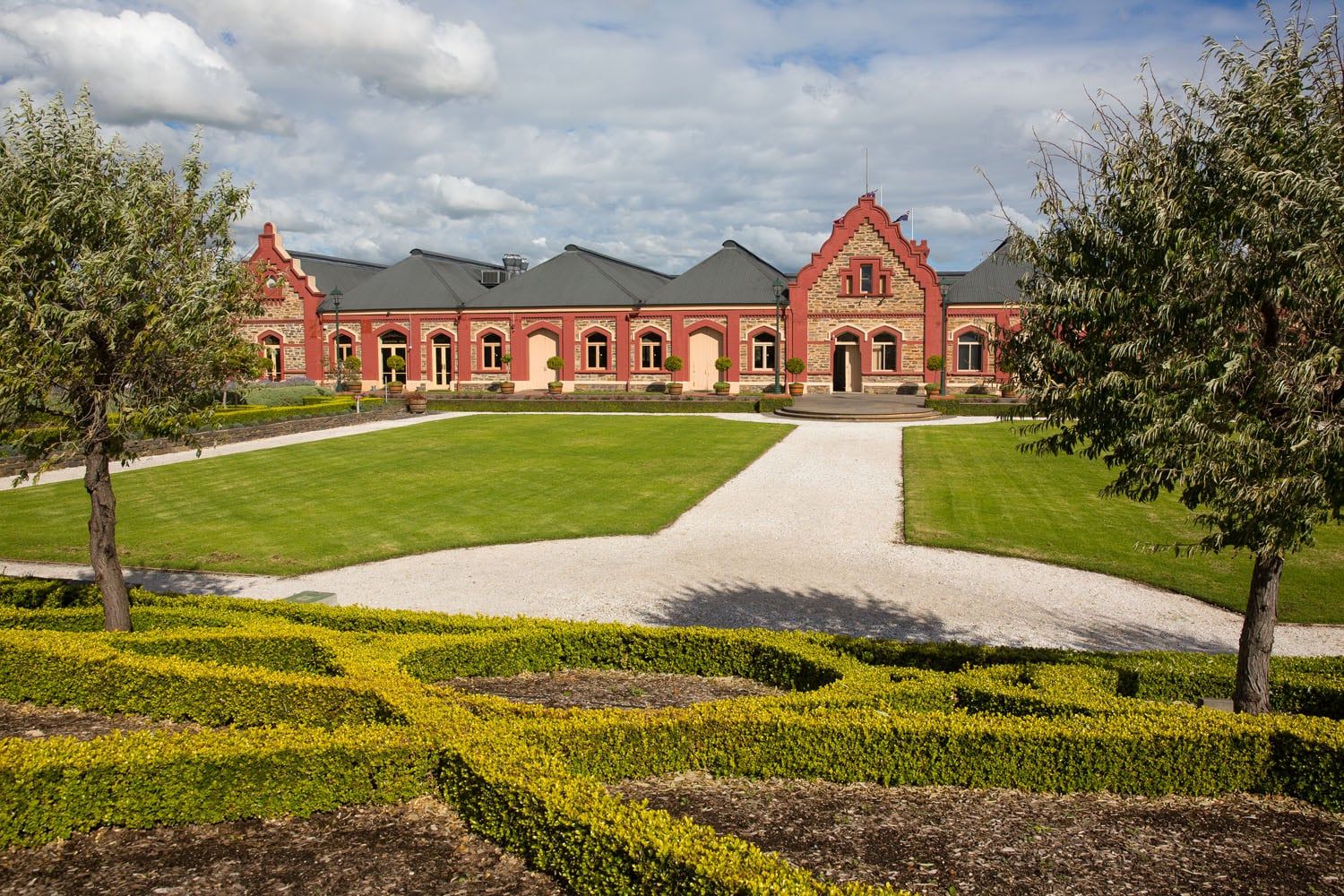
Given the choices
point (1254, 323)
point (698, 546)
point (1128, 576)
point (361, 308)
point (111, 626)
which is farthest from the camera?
point (361, 308)

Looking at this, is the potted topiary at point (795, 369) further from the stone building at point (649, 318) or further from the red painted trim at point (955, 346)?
the red painted trim at point (955, 346)

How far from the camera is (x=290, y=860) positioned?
604 centimetres

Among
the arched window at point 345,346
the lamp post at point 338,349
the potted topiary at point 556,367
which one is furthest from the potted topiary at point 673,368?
the arched window at point 345,346

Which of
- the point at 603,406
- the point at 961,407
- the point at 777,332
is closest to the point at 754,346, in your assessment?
the point at 777,332

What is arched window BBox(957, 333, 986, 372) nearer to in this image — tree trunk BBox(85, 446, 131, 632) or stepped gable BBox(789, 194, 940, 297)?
stepped gable BBox(789, 194, 940, 297)

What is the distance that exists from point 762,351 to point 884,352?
6.54 m

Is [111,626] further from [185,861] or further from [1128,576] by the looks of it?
[1128,576]

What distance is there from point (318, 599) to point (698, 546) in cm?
694

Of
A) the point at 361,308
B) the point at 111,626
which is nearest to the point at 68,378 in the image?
the point at 111,626

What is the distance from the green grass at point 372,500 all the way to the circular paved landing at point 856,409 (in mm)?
7498

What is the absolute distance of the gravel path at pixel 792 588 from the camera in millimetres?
12141

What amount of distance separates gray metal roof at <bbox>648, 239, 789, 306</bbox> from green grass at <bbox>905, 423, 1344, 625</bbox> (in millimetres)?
23669

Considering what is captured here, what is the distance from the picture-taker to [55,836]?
6.28 m

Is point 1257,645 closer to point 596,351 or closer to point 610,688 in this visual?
point 610,688
